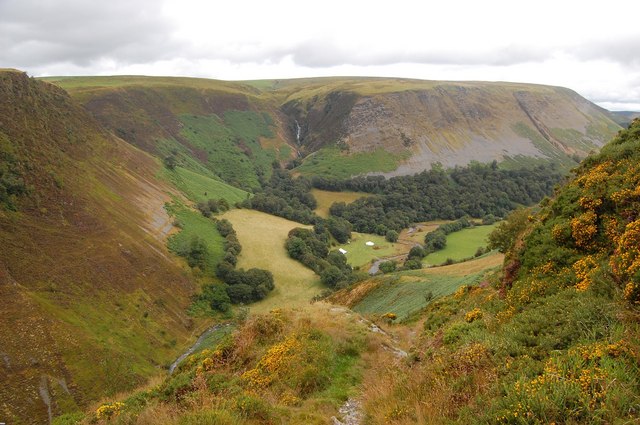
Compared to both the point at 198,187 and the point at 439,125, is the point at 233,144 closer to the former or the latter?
the point at 198,187

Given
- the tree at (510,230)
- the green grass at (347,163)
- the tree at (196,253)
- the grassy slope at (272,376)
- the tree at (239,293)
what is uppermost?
the green grass at (347,163)

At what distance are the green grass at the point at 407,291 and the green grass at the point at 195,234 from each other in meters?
36.9

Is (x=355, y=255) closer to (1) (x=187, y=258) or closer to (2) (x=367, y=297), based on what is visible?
A: (1) (x=187, y=258)

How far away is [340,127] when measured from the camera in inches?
6206

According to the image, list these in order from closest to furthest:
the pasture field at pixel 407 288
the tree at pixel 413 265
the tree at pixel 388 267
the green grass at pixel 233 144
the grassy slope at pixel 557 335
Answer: the grassy slope at pixel 557 335 → the pasture field at pixel 407 288 → the tree at pixel 413 265 → the tree at pixel 388 267 → the green grass at pixel 233 144

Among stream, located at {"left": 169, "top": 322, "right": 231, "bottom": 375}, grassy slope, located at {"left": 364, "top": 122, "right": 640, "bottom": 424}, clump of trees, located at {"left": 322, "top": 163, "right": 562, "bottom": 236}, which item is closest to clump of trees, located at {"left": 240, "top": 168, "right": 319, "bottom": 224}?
clump of trees, located at {"left": 322, "top": 163, "right": 562, "bottom": 236}

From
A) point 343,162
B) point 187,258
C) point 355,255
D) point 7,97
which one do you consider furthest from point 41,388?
point 343,162

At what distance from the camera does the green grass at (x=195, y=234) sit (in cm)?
6763

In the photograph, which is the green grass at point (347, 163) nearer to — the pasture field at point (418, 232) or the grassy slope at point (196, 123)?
the grassy slope at point (196, 123)

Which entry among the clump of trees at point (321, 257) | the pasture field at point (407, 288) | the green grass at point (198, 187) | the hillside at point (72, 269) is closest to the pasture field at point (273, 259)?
the clump of trees at point (321, 257)

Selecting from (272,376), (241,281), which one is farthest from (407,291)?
(241,281)

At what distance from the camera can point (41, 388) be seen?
109ft

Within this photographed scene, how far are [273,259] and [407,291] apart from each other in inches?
1763

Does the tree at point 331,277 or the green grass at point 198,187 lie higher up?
the green grass at point 198,187
